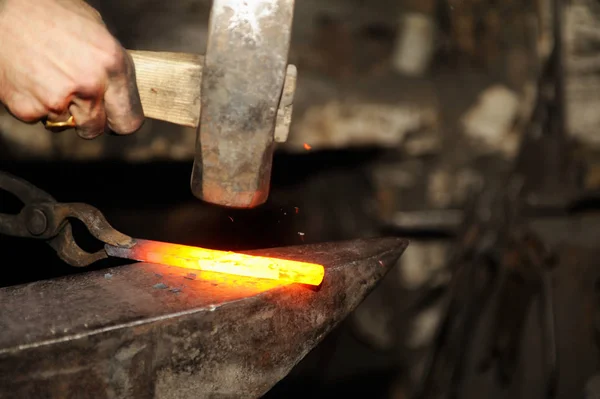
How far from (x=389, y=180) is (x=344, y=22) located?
1.86ft

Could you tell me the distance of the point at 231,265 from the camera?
2.86 feet

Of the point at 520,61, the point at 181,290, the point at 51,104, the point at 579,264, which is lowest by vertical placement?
the point at 579,264

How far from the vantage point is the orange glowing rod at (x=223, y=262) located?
2.76ft

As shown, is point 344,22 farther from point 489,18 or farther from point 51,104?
point 51,104

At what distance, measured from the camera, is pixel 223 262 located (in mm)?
877

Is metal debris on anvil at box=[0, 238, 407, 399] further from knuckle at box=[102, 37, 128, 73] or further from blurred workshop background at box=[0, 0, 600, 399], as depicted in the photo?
blurred workshop background at box=[0, 0, 600, 399]

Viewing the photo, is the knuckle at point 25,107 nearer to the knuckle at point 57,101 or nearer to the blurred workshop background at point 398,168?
the knuckle at point 57,101

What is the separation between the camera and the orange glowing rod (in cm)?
84

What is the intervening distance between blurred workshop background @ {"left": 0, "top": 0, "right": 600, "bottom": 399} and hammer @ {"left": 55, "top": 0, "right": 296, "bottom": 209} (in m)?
0.79

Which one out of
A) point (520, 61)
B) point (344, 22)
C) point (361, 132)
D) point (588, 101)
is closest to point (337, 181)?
point (361, 132)

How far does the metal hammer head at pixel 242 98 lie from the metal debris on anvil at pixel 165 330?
5.4 inches

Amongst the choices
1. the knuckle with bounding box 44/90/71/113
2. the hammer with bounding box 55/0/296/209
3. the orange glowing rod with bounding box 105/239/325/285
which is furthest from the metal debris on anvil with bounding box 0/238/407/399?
the knuckle with bounding box 44/90/71/113

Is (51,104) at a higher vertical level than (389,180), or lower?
higher

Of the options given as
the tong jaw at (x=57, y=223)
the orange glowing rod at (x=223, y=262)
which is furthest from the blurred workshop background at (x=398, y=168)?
the orange glowing rod at (x=223, y=262)
